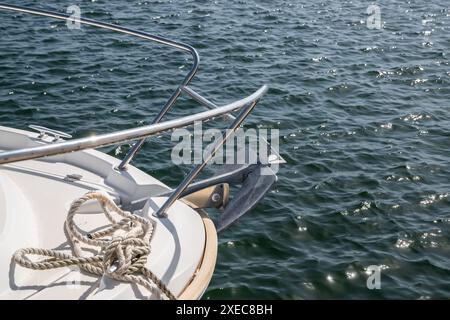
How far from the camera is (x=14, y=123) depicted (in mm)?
8352

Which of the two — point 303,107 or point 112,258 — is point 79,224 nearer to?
point 112,258

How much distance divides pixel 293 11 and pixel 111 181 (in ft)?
35.5

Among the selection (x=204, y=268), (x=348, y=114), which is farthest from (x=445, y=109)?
(x=204, y=268)

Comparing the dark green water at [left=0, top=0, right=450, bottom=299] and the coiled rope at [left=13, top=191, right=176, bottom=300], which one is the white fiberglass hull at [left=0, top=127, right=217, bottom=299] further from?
the dark green water at [left=0, top=0, right=450, bottom=299]

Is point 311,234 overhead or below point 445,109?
below

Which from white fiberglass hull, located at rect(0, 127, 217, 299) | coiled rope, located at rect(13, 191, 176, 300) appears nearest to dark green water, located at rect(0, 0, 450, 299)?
white fiberglass hull, located at rect(0, 127, 217, 299)

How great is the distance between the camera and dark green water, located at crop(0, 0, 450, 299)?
6.05 meters

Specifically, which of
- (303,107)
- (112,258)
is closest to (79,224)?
(112,258)

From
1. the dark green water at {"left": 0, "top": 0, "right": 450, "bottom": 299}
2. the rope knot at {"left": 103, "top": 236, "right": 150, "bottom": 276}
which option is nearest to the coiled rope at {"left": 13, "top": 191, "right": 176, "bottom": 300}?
the rope knot at {"left": 103, "top": 236, "right": 150, "bottom": 276}

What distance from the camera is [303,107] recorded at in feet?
31.0

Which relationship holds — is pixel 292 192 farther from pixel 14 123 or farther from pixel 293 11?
pixel 293 11

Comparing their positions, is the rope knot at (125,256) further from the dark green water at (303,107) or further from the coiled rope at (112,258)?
the dark green water at (303,107)

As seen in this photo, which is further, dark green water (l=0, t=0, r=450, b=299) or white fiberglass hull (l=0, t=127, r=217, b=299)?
dark green water (l=0, t=0, r=450, b=299)

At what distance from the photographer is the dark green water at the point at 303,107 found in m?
6.05
